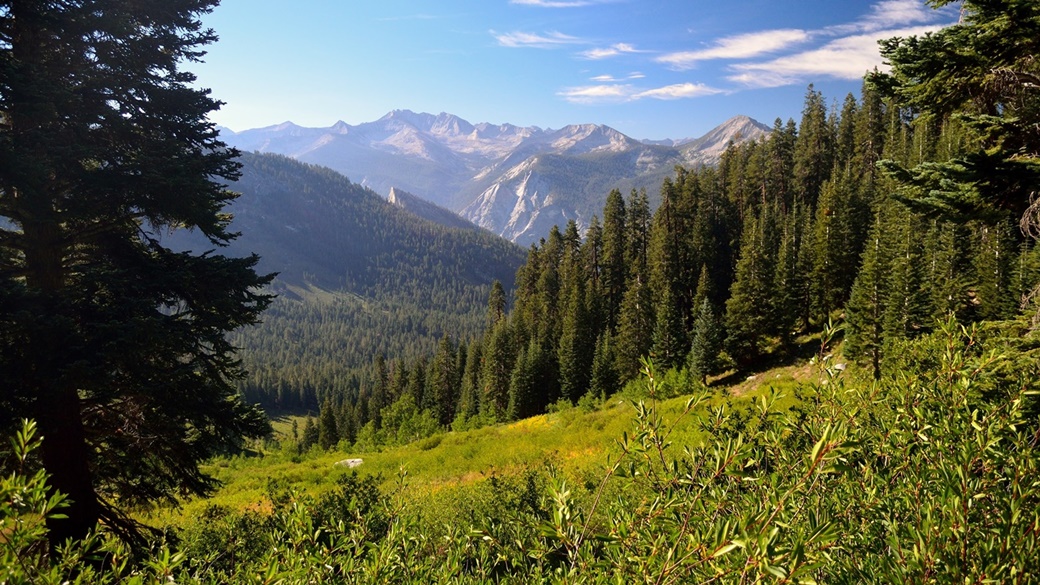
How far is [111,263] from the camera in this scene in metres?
8.40

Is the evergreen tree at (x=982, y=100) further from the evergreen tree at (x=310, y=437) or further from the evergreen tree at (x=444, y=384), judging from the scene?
the evergreen tree at (x=310, y=437)

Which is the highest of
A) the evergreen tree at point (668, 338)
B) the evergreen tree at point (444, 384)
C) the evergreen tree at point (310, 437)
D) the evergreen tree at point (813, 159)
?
the evergreen tree at point (813, 159)

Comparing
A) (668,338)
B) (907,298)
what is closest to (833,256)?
(907,298)

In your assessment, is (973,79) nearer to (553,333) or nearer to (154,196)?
(154,196)

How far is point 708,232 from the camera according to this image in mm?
56250

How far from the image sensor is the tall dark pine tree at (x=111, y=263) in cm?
702

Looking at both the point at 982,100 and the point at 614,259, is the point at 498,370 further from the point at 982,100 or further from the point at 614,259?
the point at 982,100

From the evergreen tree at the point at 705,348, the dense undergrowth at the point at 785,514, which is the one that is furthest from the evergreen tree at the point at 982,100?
the evergreen tree at the point at 705,348

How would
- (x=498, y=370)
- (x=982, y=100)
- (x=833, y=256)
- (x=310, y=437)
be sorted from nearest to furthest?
(x=982, y=100)
(x=833, y=256)
(x=498, y=370)
(x=310, y=437)

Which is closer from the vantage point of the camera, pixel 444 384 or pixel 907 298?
pixel 907 298

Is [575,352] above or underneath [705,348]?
underneath

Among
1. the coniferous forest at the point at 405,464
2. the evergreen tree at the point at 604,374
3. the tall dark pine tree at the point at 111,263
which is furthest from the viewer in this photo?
the evergreen tree at the point at 604,374

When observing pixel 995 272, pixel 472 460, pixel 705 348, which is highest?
pixel 995 272

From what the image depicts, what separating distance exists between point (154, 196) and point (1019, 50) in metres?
12.8
